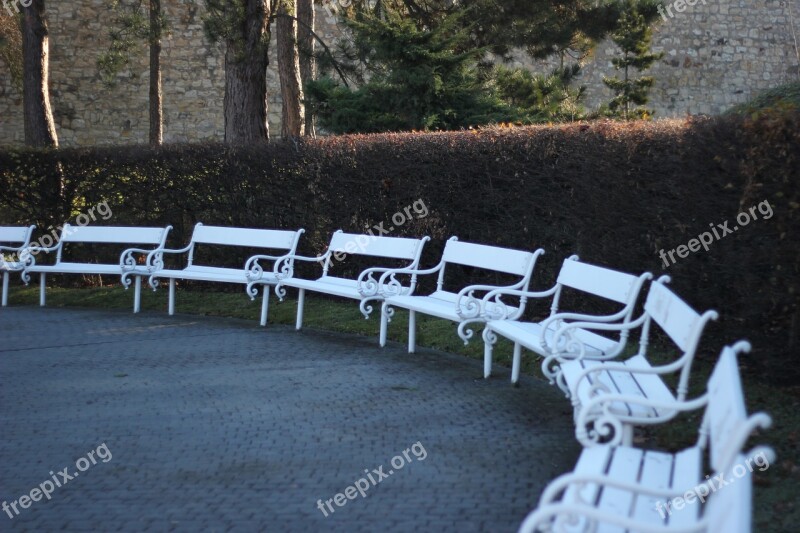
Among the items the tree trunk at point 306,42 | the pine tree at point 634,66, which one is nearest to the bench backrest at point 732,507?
the tree trunk at point 306,42

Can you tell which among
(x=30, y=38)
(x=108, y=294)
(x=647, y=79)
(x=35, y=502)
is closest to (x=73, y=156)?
(x=108, y=294)

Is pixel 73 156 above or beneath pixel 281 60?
beneath

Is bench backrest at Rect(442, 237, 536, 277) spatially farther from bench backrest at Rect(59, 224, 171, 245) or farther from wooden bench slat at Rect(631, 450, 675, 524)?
bench backrest at Rect(59, 224, 171, 245)

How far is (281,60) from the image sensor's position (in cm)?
1811

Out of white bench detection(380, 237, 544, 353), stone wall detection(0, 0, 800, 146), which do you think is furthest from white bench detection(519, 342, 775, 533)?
stone wall detection(0, 0, 800, 146)

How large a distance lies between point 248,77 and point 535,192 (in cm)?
653

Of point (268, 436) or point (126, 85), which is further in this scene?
point (126, 85)

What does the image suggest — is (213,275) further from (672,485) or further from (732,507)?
(732,507)

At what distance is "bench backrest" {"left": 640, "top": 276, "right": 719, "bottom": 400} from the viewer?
4293mm

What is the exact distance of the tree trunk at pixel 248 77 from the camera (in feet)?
46.8

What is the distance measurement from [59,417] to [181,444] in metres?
1.16

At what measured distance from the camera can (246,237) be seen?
440 inches

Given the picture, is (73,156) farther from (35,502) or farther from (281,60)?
(35,502)

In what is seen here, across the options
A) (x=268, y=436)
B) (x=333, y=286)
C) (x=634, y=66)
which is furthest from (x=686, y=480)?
(x=634, y=66)
